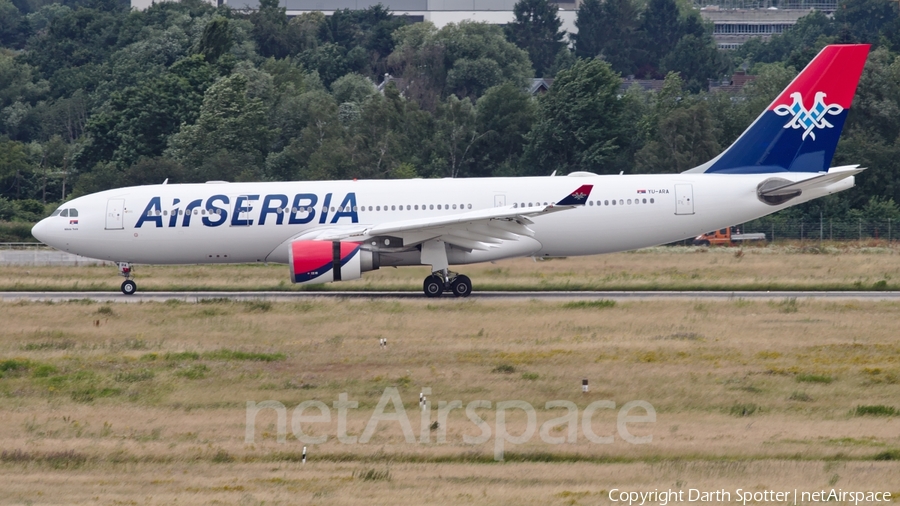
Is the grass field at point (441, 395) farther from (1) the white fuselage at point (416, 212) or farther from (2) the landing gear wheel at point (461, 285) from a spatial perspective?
(1) the white fuselage at point (416, 212)

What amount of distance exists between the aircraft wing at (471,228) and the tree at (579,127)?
106ft

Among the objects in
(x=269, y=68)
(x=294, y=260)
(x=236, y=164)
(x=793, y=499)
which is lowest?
(x=793, y=499)

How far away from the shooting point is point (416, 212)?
3206 centimetres

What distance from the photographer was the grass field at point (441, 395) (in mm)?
13523

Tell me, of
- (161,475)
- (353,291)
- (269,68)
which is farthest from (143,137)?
(161,475)

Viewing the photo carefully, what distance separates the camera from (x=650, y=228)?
105 feet

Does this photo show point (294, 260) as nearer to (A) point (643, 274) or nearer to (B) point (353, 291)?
(B) point (353, 291)

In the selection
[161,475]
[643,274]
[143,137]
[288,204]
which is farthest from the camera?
[143,137]

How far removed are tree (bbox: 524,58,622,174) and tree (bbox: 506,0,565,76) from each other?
5585 cm

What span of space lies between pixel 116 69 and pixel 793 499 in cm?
7922

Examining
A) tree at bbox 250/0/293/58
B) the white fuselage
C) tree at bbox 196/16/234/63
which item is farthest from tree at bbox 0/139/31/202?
tree at bbox 250/0/293/58

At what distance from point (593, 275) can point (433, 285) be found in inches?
281

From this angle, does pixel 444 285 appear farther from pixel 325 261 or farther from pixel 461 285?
pixel 325 261

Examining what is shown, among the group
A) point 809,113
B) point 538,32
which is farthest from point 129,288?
point 538,32
